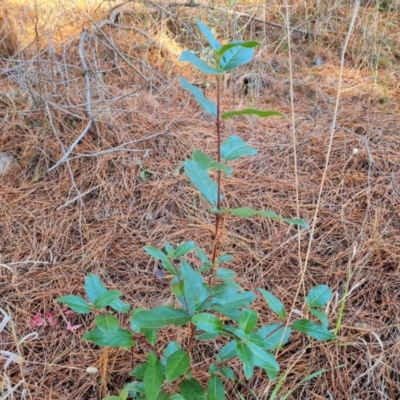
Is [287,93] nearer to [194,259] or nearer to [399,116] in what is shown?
[399,116]

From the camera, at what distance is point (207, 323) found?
765 mm

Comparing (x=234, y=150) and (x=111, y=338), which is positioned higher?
(x=234, y=150)

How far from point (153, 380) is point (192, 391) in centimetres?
10

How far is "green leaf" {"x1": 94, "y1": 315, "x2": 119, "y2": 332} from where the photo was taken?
82 cm

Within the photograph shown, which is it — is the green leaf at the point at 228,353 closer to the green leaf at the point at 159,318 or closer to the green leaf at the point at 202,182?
the green leaf at the point at 159,318

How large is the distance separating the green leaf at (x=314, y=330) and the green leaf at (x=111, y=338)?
14.2 inches

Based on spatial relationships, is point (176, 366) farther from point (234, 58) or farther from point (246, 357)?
point (234, 58)

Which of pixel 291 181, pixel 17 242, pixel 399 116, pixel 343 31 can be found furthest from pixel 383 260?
pixel 343 31

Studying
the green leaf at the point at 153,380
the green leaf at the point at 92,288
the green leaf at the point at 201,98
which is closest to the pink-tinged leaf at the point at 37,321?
the green leaf at the point at 92,288

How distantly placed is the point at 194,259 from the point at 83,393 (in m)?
0.53

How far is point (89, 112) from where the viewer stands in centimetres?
189

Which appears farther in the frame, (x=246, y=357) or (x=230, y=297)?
(x=230, y=297)

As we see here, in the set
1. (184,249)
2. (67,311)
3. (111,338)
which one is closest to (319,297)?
(184,249)

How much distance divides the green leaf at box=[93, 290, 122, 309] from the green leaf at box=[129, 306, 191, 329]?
2.9 inches
